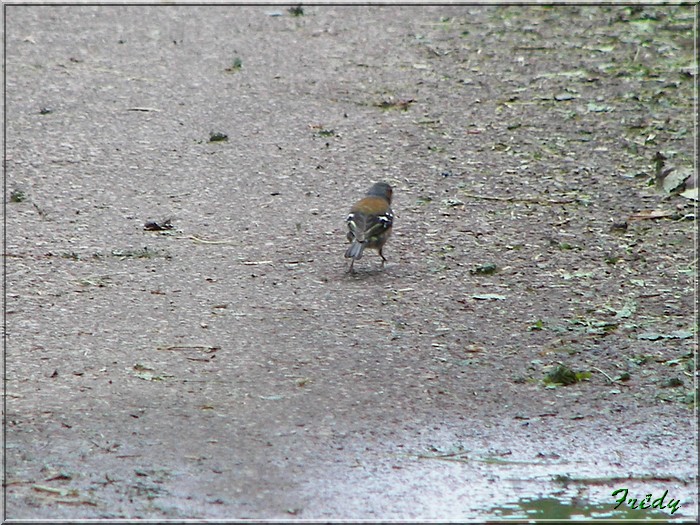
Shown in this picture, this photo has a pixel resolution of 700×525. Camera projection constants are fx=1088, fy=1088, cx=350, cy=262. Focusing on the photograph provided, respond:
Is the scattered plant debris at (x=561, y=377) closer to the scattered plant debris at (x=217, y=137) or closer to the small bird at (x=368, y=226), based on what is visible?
the small bird at (x=368, y=226)

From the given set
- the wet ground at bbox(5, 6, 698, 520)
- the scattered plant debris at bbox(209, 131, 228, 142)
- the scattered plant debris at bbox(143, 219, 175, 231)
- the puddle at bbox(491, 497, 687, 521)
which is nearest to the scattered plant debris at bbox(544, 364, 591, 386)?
the wet ground at bbox(5, 6, 698, 520)

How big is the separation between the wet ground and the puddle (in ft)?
0.06

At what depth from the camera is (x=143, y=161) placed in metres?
8.93

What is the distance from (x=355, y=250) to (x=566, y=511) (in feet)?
9.62

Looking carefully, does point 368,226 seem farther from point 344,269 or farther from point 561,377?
point 561,377

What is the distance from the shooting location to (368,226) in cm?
713

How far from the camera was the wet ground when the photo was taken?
4.68m

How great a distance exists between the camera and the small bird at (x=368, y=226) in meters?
7.09

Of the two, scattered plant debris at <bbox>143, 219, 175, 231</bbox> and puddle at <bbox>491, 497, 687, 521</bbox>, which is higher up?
scattered plant debris at <bbox>143, 219, 175, 231</bbox>

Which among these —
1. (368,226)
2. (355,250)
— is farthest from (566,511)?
(368,226)

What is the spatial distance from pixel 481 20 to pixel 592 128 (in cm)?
347

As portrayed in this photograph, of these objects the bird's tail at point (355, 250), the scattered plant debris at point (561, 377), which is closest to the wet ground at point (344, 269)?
the scattered plant debris at point (561, 377)

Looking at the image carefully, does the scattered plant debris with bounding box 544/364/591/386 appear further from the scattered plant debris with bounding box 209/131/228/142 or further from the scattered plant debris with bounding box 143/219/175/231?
the scattered plant debris with bounding box 209/131/228/142

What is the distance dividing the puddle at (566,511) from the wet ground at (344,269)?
2cm
